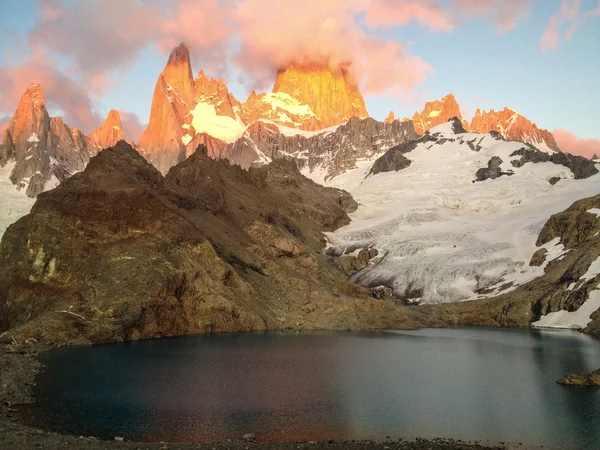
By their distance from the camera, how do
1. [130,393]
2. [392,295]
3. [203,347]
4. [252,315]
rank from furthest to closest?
[392,295] < [252,315] < [203,347] < [130,393]

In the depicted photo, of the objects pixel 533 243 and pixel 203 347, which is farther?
pixel 533 243

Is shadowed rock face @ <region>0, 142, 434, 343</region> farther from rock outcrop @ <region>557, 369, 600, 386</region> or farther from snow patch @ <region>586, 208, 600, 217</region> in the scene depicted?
snow patch @ <region>586, 208, 600, 217</region>

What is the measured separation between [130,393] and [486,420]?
2658cm

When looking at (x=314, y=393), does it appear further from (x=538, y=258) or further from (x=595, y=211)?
(x=595, y=211)

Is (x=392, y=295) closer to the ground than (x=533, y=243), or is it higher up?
closer to the ground

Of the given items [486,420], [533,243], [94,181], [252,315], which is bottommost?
[486,420]

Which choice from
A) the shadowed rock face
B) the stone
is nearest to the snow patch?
the stone

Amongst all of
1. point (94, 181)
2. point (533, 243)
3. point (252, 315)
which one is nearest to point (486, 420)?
→ point (252, 315)

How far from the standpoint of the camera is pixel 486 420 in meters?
41.2

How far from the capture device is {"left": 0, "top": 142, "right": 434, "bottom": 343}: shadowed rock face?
282ft

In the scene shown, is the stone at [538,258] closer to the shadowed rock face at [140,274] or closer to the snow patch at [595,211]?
the snow patch at [595,211]

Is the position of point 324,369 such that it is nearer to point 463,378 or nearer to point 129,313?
point 463,378

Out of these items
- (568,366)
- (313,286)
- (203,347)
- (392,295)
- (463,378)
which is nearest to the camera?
(463,378)

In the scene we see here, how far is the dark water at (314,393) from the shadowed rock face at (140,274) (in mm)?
8718
